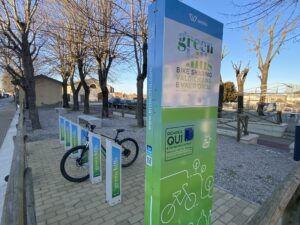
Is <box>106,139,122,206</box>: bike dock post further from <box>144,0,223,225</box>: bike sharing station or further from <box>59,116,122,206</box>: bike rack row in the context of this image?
<box>144,0,223,225</box>: bike sharing station

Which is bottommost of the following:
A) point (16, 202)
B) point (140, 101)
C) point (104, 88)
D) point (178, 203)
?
point (178, 203)

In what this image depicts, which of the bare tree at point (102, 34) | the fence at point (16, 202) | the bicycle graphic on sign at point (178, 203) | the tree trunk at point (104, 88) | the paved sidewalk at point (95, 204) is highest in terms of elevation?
the bare tree at point (102, 34)

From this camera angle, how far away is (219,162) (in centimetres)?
519

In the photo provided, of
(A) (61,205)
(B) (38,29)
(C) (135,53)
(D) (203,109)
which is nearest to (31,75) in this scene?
(B) (38,29)

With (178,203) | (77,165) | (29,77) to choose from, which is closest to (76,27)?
(29,77)

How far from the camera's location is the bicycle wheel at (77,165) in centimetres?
A: 392

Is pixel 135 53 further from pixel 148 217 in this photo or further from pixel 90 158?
pixel 148 217

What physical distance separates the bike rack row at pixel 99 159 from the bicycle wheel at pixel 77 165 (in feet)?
0.36

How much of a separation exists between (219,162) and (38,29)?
10.4 m

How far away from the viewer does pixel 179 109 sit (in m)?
1.66

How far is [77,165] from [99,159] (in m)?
0.61

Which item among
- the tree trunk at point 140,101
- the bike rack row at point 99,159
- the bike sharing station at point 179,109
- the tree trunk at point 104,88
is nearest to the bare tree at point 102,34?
the tree trunk at point 104,88

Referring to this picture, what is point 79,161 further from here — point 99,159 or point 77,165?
point 99,159

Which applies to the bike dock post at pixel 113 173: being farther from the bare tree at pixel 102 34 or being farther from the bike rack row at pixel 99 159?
the bare tree at pixel 102 34
